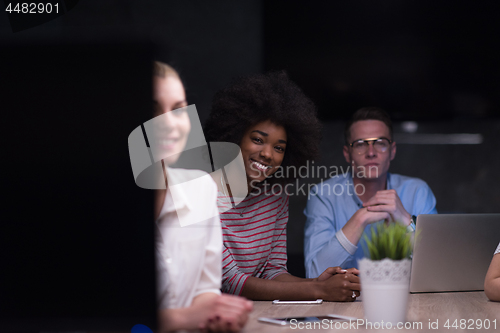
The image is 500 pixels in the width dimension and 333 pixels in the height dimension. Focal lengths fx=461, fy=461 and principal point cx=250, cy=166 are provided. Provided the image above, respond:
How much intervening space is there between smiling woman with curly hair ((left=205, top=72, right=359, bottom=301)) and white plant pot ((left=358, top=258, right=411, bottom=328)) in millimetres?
523

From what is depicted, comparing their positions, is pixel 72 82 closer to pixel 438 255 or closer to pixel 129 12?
pixel 438 255

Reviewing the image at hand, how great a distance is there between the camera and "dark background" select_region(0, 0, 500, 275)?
3.18m

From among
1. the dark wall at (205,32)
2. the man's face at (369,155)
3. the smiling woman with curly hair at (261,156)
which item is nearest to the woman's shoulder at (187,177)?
the smiling woman with curly hair at (261,156)

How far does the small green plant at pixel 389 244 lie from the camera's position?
1032 millimetres

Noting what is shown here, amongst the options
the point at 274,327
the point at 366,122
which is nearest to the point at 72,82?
the point at 274,327

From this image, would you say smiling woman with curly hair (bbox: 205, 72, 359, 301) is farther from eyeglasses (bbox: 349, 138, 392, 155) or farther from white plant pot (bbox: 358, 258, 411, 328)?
white plant pot (bbox: 358, 258, 411, 328)

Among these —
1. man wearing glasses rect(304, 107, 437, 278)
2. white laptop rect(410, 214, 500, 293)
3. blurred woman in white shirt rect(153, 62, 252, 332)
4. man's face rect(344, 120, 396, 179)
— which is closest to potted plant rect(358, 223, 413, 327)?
blurred woman in white shirt rect(153, 62, 252, 332)

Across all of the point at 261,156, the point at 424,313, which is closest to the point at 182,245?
the point at 424,313

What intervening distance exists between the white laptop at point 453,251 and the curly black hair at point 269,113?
0.72 m

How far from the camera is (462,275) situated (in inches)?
61.8

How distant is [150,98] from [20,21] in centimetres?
37

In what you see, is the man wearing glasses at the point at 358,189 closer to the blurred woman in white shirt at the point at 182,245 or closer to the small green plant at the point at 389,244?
the small green plant at the point at 389,244

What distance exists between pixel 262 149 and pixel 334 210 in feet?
2.50

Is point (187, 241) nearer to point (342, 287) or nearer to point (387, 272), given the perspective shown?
point (387, 272)
